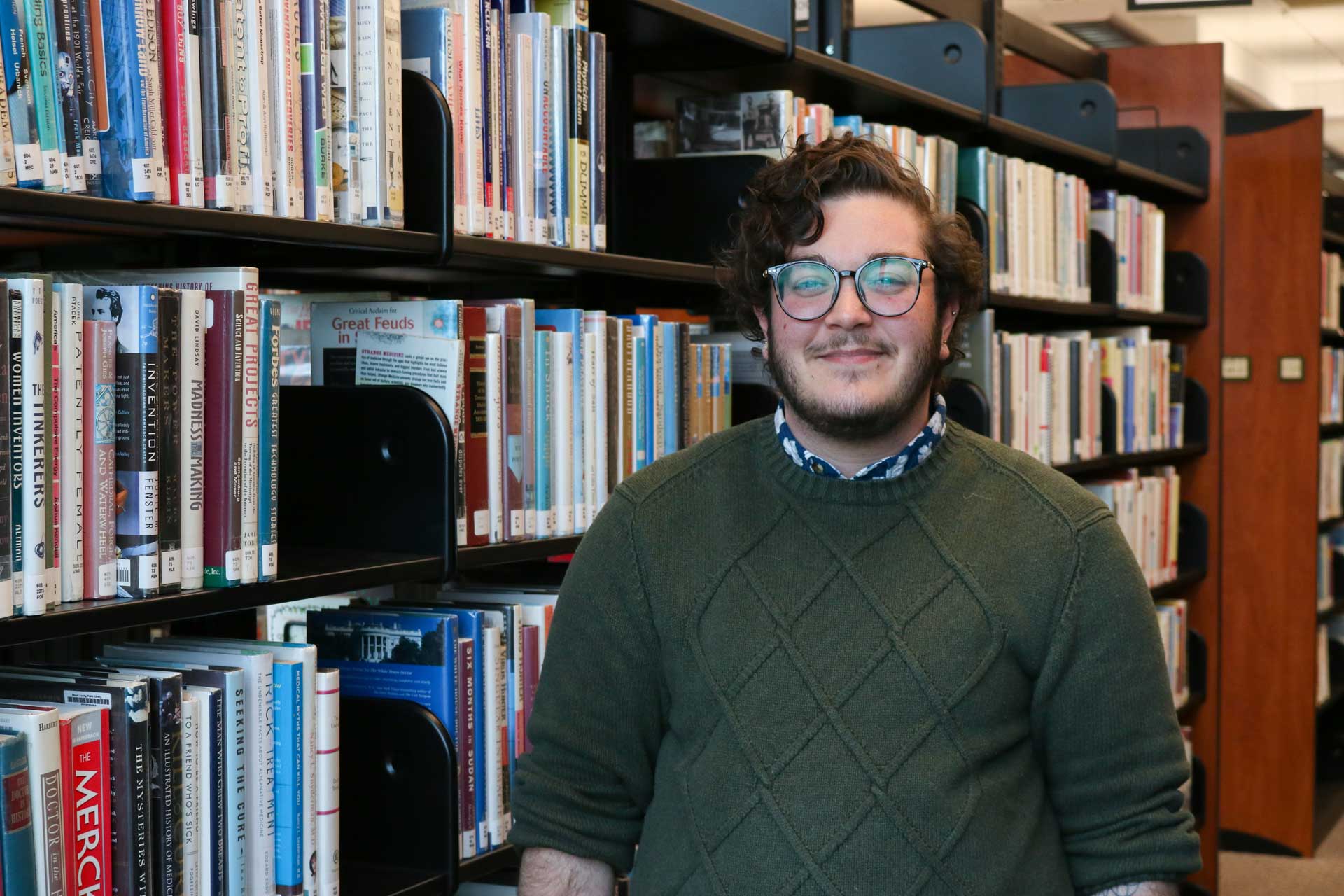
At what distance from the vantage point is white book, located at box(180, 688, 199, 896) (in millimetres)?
1310

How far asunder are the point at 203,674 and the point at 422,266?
54cm

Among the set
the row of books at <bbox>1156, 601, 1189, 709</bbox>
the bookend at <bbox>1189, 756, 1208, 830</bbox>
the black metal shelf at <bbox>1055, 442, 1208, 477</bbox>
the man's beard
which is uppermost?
the man's beard

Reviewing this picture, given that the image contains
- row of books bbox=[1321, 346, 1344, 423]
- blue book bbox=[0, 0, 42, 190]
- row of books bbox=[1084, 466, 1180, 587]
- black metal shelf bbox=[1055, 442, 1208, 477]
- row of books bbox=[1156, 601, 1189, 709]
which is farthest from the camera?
row of books bbox=[1321, 346, 1344, 423]

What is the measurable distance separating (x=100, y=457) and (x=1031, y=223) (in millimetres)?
2283

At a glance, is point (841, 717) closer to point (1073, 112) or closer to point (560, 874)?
point (560, 874)

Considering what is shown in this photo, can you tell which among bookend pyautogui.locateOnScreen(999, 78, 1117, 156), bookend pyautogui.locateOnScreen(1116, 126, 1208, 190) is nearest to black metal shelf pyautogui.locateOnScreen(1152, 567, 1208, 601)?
bookend pyautogui.locateOnScreen(1116, 126, 1208, 190)

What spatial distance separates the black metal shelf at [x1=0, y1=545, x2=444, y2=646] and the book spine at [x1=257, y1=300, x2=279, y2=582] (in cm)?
3

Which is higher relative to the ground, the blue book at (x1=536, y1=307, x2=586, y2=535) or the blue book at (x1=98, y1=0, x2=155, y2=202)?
the blue book at (x1=98, y1=0, x2=155, y2=202)

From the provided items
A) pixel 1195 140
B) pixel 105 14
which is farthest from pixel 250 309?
pixel 1195 140

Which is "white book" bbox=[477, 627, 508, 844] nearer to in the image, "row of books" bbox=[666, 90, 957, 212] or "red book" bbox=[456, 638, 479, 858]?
"red book" bbox=[456, 638, 479, 858]

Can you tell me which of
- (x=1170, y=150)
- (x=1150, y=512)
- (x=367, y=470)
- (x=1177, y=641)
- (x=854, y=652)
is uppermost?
(x=1170, y=150)

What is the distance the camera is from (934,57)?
9.43 feet

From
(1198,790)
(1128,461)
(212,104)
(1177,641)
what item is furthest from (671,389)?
(1198,790)

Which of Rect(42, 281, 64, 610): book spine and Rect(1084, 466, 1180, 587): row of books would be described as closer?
Rect(42, 281, 64, 610): book spine
